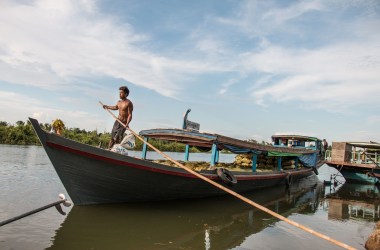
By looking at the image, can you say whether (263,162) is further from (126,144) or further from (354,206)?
(126,144)

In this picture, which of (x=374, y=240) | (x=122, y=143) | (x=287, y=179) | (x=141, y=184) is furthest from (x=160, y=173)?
(x=287, y=179)

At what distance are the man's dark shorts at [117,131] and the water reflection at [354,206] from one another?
6384 millimetres

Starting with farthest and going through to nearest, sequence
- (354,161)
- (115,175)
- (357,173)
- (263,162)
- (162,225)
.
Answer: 1. (354,161)
2. (357,173)
3. (263,162)
4. (115,175)
5. (162,225)

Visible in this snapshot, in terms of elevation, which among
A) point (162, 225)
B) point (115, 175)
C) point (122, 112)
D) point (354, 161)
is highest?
point (122, 112)

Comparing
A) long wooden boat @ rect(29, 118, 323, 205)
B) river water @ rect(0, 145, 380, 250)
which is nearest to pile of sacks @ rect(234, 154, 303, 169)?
river water @ rect(0, 145, 380, 250)

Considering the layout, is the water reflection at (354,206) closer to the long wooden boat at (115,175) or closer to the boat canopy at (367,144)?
the boat canopy at (367,144)

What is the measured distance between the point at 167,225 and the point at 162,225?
11 cm

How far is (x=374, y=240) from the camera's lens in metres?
5.64

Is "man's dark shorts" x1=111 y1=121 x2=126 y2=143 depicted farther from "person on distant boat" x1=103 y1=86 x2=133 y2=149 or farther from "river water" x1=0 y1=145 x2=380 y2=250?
"river water" x1=0 y1=145 x2=380 y2=250

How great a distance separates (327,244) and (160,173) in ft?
12.3

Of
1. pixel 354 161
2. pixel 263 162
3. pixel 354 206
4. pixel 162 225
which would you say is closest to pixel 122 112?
pixel 162 225

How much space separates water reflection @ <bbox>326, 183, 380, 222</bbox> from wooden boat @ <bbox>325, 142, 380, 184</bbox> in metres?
2.53

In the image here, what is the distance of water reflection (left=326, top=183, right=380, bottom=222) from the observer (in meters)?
9.23

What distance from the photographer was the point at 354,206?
1101 cm
